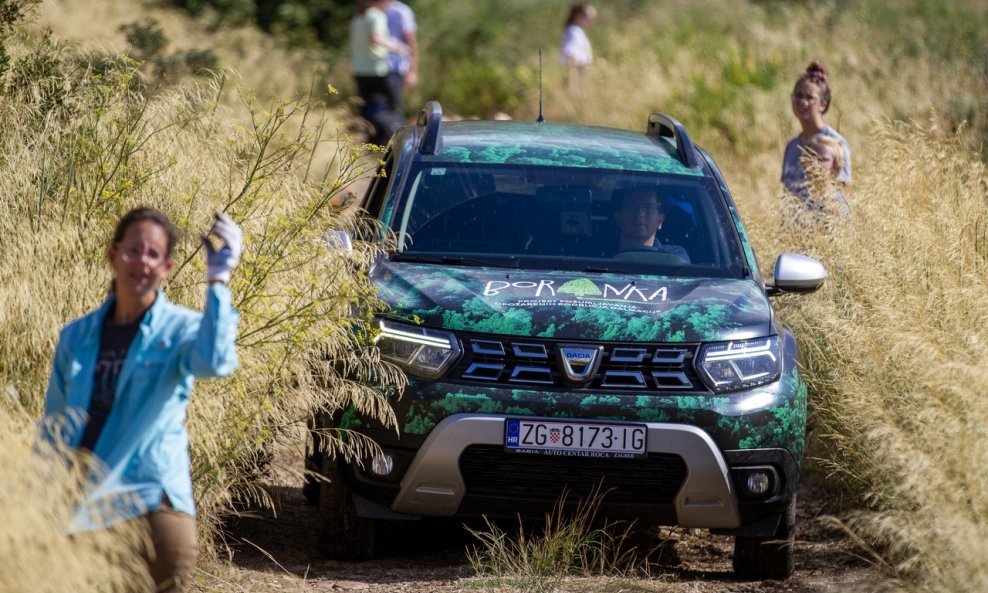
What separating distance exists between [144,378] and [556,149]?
3.35 m

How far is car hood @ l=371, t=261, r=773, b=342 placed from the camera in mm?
5414

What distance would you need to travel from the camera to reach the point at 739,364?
216 inches

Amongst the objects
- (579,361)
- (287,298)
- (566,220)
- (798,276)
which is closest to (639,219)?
(566,220)

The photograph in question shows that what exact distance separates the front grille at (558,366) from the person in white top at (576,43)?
12.1 metres

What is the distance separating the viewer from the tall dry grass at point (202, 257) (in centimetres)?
518

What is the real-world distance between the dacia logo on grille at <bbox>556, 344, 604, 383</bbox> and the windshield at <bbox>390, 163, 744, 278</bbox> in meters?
0.74

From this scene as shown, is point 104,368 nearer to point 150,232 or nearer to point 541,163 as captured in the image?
point 150,232

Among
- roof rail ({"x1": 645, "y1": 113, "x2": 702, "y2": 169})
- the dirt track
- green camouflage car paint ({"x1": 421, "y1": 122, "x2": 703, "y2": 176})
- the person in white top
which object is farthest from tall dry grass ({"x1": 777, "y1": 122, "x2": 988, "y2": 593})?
the person in white top

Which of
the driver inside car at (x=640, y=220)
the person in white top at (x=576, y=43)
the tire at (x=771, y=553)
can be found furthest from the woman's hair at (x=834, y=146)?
the person in white top at (x=576, y=43)

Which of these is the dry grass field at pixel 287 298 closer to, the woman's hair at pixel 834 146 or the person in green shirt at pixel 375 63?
the woman's hair at pixel 834 146

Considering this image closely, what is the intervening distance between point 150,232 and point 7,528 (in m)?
0.89

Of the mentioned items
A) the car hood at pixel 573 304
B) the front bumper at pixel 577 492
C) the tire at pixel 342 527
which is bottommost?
the tire at pixel 342 527

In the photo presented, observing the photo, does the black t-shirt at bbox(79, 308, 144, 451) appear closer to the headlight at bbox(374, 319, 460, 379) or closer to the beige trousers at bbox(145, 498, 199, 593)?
the beige trousers at bbox(145, 498, 199, 593)

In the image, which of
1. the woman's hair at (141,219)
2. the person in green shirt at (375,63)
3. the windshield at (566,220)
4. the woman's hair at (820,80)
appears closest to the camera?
the woman's hair at (141,219)
